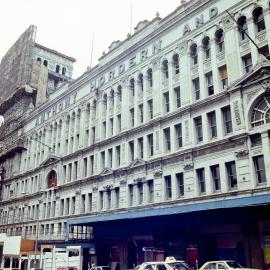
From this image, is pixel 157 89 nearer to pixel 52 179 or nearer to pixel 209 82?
pixel 209 82

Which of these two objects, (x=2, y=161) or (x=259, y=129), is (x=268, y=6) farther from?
(x=2, y=161)

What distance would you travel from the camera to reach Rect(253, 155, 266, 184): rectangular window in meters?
24.6

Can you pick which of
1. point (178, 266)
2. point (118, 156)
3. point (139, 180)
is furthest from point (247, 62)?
point (118, 156)

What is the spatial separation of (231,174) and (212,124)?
4688mm

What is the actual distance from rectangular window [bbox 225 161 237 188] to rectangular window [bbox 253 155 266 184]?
189 centimetres

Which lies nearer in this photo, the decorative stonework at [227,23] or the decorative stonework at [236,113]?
the decorative stonework at [236,113]

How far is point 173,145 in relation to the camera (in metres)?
31.6

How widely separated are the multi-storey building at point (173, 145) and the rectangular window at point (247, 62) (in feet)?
0.26

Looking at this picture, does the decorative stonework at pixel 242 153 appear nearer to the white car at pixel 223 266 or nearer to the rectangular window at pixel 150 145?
the white car at pixel 223 266

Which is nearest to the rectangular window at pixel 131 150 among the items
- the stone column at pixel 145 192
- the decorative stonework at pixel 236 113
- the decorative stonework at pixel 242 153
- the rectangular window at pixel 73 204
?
the stone column at pixel 145 192

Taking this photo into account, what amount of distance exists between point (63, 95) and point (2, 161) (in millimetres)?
25648

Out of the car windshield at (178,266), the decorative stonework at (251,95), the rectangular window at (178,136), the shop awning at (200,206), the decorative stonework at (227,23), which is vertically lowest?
the car windshield at (178,266)

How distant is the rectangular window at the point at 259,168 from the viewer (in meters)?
24.6

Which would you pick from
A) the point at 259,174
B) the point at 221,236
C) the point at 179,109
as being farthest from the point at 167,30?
the point at 221,236
